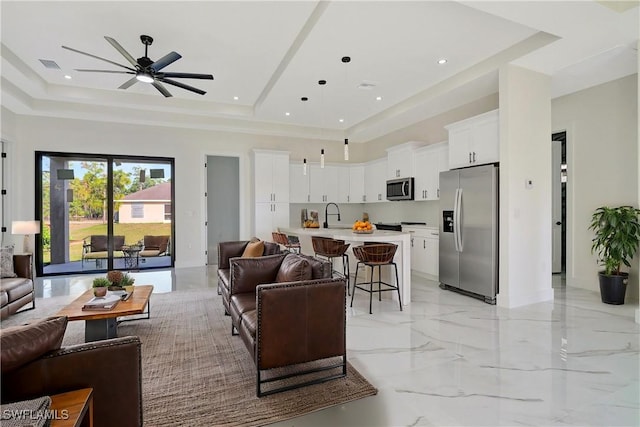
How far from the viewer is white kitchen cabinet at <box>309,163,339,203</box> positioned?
8.19 m

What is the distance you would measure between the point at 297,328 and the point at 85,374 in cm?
124

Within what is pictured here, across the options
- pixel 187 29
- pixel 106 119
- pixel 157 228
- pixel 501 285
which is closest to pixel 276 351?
pixel 501 285

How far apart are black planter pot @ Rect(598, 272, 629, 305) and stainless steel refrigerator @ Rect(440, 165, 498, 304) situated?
1.43m

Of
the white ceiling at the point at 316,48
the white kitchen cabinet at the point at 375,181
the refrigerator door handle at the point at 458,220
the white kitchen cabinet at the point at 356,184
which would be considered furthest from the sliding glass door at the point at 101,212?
the refrigerator door handle at the point at 458,220

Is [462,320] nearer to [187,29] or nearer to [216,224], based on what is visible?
[187,29]

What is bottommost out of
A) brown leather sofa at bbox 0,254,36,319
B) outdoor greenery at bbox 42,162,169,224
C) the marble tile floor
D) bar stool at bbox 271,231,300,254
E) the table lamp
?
the marble tile floor

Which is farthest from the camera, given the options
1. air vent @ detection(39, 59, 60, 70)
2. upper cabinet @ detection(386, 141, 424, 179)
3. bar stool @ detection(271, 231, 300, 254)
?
upper cabinet @ detection(386, 141, 424, 179)

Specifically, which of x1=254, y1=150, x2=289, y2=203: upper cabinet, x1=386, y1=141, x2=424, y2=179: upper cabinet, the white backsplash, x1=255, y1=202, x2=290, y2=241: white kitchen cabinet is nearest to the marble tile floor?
the white backsplash

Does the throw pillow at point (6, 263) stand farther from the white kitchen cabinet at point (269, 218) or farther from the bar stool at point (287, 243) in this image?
the white kitchen cabinet at point (269, 218)

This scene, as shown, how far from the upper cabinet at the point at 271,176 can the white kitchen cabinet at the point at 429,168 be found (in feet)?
9.73

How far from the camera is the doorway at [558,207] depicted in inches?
244

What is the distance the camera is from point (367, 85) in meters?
5.32

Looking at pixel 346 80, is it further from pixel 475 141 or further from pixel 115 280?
pixel 115 280

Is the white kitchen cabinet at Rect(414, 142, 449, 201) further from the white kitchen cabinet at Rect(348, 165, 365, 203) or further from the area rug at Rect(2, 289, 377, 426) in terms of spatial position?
the area rug at Rect(2, 289, 377, 426)
